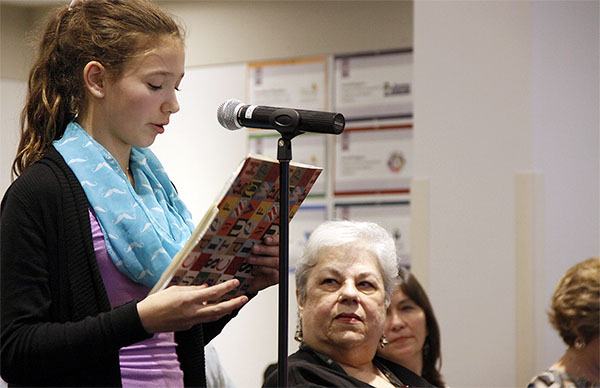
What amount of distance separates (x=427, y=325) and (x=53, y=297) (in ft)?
6.22

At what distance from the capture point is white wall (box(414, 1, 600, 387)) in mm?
4109

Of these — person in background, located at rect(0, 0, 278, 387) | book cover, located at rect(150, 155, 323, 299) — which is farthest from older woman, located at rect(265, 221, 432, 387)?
book cover, located at rect(150, 155, 323, 299)

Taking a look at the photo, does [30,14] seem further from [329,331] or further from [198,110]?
[329,331]

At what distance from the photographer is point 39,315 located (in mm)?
1646

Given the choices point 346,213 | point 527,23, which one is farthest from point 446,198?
point 346,213

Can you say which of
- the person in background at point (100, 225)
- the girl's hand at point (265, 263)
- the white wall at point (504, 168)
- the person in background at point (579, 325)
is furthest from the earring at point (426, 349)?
the girl's hand at point (265, 263)

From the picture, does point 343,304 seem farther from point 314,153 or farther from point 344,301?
point 314,153

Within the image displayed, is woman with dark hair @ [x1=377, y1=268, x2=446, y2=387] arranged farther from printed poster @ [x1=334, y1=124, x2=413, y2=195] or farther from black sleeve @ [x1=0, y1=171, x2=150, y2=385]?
printed poster @ [x1=334, y1=124, x2=413, y2=195]

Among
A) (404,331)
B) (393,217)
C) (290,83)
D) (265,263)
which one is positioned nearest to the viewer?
(265,263)

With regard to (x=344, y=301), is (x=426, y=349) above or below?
below

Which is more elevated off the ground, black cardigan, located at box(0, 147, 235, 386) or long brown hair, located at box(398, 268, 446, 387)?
black cardigan, located at box(0, 147, 235, 386)

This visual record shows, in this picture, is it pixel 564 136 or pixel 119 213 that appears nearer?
pixel 119 213

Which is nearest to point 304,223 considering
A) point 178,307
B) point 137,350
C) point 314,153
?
point 314,153

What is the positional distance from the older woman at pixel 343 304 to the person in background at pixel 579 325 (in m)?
0.79
